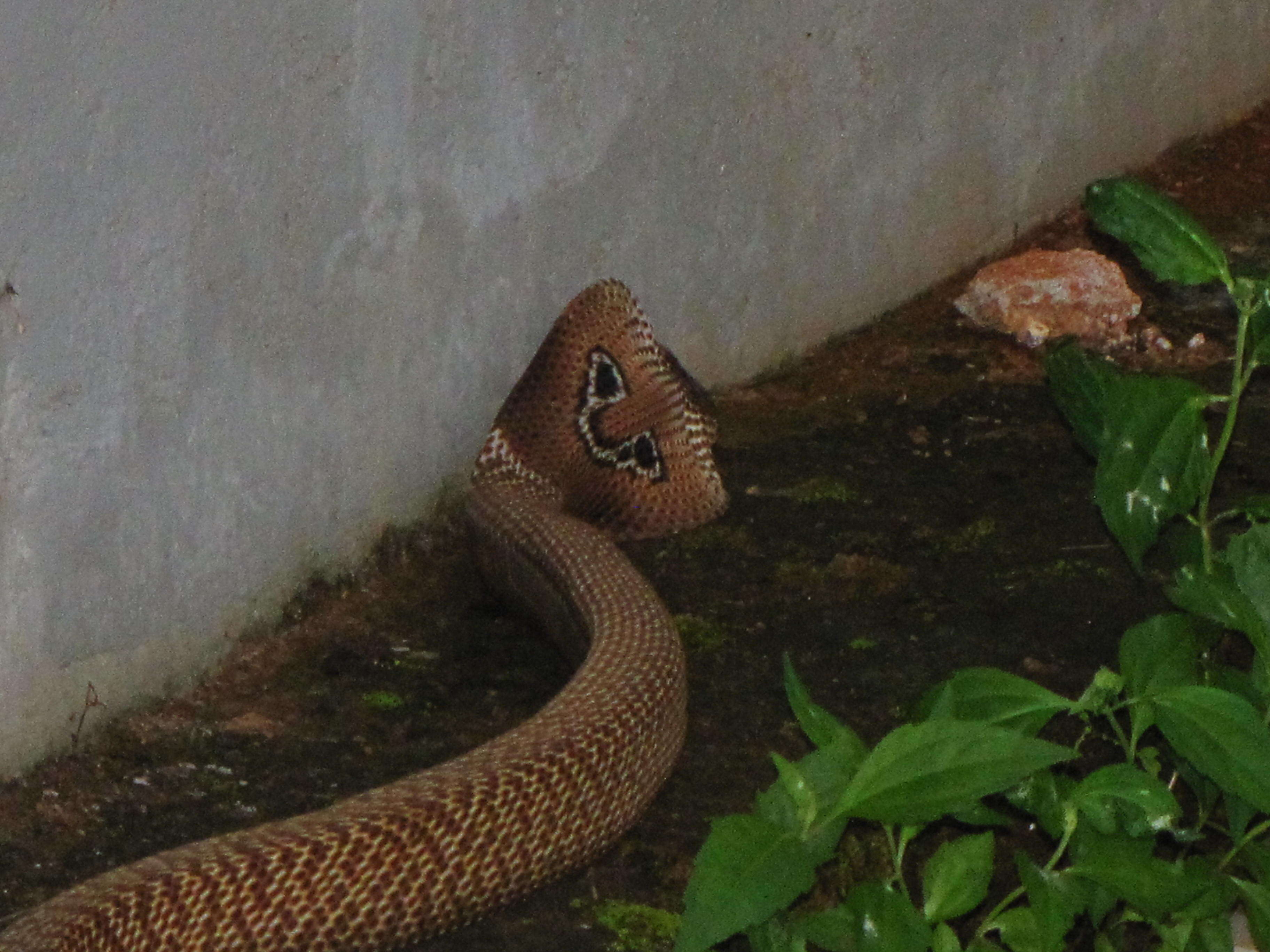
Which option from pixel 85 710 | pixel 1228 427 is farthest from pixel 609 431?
pixel 1228 427

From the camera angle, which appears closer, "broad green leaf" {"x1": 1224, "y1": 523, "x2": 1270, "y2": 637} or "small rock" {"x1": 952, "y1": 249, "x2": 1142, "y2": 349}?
"broad green leaf" {"x1": 1224, "y1": 523, "x2": 1270, "y2": 637}

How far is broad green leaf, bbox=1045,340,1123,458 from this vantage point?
3.43m

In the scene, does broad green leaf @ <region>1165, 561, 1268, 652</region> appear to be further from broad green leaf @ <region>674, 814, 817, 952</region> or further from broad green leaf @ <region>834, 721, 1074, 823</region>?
broad green leaf @ <region>674, 814, 817, 952</region>

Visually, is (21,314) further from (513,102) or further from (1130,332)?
(1130,332)

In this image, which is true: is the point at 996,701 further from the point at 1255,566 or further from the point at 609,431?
the point at 609,431

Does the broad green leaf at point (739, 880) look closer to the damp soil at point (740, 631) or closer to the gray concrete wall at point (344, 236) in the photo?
the damp soil at point (740, 631)

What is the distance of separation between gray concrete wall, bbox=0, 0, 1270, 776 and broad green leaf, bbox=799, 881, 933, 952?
173 centimetres

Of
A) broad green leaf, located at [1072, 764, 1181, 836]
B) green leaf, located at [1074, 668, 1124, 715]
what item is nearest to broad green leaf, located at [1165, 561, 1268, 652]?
green leaf, located at [1074, 668, 1124, 715]

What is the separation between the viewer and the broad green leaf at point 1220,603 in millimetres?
3107

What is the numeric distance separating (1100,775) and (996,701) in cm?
21

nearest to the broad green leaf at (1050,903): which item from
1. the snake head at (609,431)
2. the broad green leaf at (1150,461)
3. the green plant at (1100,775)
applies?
the green plant at (1100,775)

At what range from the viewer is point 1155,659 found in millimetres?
3166

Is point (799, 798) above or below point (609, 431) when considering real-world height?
above

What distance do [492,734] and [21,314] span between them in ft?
4.18
